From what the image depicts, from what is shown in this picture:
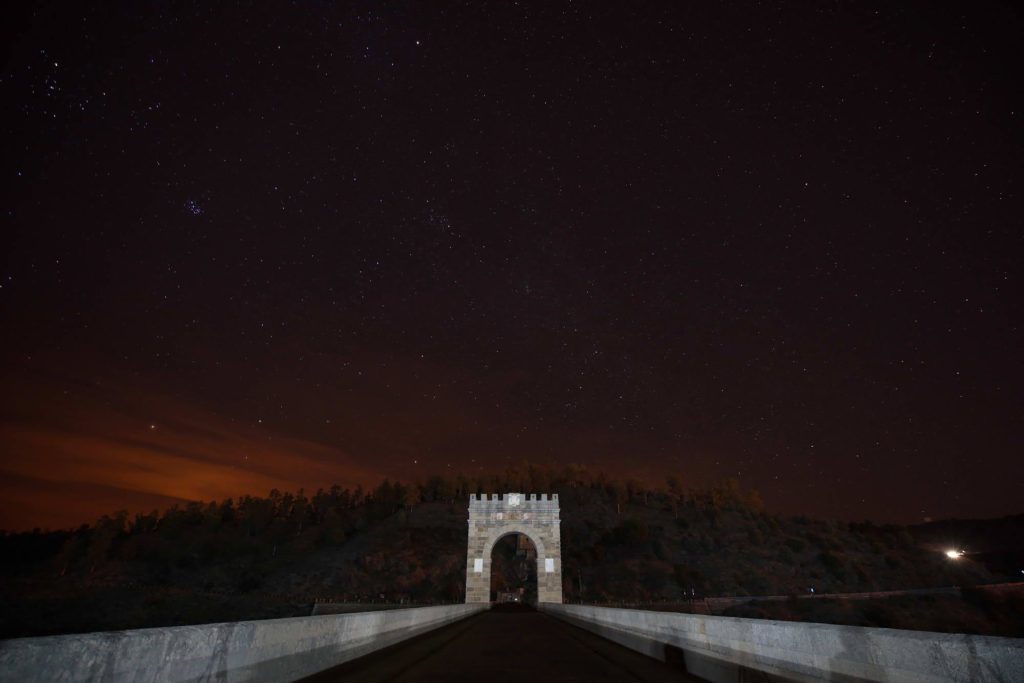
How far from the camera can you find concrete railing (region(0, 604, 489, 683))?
3.64m

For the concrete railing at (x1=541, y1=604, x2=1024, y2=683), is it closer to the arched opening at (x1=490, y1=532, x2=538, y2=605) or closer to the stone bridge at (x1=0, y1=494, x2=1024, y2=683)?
the stone bridge at (x1=0, y1=494, x2=1024, y2=683)

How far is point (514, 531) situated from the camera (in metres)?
71.2

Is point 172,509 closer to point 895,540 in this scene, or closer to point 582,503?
point 582,503

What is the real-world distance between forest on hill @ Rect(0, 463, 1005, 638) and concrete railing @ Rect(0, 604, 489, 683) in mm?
62050

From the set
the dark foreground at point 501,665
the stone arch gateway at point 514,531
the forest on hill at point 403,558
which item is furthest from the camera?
the forest on hill at point 403,558

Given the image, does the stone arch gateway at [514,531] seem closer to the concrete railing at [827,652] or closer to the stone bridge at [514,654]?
the stone bridge at [514,654]

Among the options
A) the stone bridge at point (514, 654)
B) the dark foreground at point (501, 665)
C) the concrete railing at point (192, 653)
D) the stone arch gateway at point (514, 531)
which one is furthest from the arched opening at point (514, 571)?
the concrete railing at point (192, 653)

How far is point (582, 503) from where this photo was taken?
513 feet

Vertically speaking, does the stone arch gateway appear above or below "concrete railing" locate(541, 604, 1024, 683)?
above

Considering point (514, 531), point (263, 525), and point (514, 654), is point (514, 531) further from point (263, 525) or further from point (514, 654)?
point (263, 525)

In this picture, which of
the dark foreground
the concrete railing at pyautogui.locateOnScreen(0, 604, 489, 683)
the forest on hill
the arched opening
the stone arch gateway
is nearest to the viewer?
the concrete railing at pyautogui.locateOnScreen(0, 604, 489, 683)

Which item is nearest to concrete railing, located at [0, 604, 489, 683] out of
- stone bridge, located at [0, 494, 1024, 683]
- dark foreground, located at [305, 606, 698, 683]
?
stone bridge, located at [0, 494, 1024, 683]

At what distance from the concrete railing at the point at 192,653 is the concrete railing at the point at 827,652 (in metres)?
6.68

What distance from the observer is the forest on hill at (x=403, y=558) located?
3202 inches
